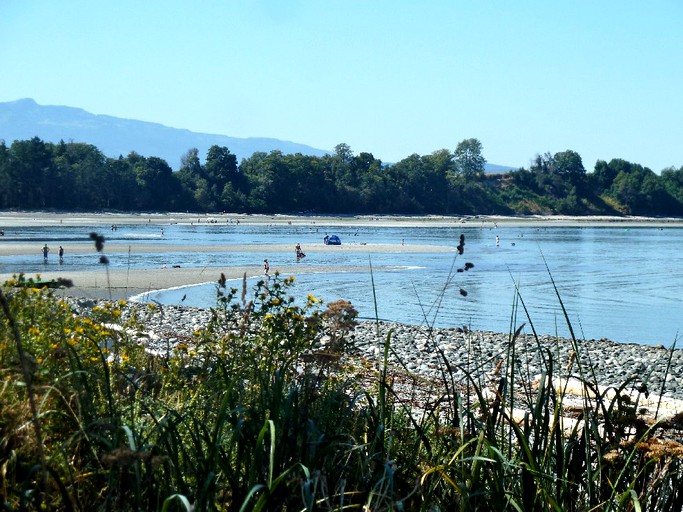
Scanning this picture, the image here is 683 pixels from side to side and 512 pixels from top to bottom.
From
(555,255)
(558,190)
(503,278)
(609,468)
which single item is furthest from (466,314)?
(558,190)

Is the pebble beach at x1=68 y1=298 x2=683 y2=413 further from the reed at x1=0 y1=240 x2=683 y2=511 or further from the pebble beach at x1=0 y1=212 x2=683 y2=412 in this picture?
the reed at x1=0 y1=240 x2=683 y2=511

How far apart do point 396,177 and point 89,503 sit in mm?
133828

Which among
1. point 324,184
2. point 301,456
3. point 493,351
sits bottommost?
point 493,351

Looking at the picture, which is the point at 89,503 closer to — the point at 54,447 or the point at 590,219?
the point at 54,447

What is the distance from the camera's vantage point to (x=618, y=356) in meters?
14.4

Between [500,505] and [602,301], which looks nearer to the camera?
[500,505]

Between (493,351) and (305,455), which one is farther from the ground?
(305,455)

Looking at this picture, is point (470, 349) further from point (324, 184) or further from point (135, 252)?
point (324, 184)

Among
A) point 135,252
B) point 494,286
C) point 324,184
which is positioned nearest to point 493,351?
point 494,286

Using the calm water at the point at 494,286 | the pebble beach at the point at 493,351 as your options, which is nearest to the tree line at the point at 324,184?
the calm water at the point at 494,286

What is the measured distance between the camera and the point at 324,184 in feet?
413

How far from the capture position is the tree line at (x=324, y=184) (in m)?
103

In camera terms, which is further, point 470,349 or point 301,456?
point 470,349

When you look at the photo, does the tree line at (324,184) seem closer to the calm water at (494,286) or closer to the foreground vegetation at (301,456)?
the calm water at (494,286)
